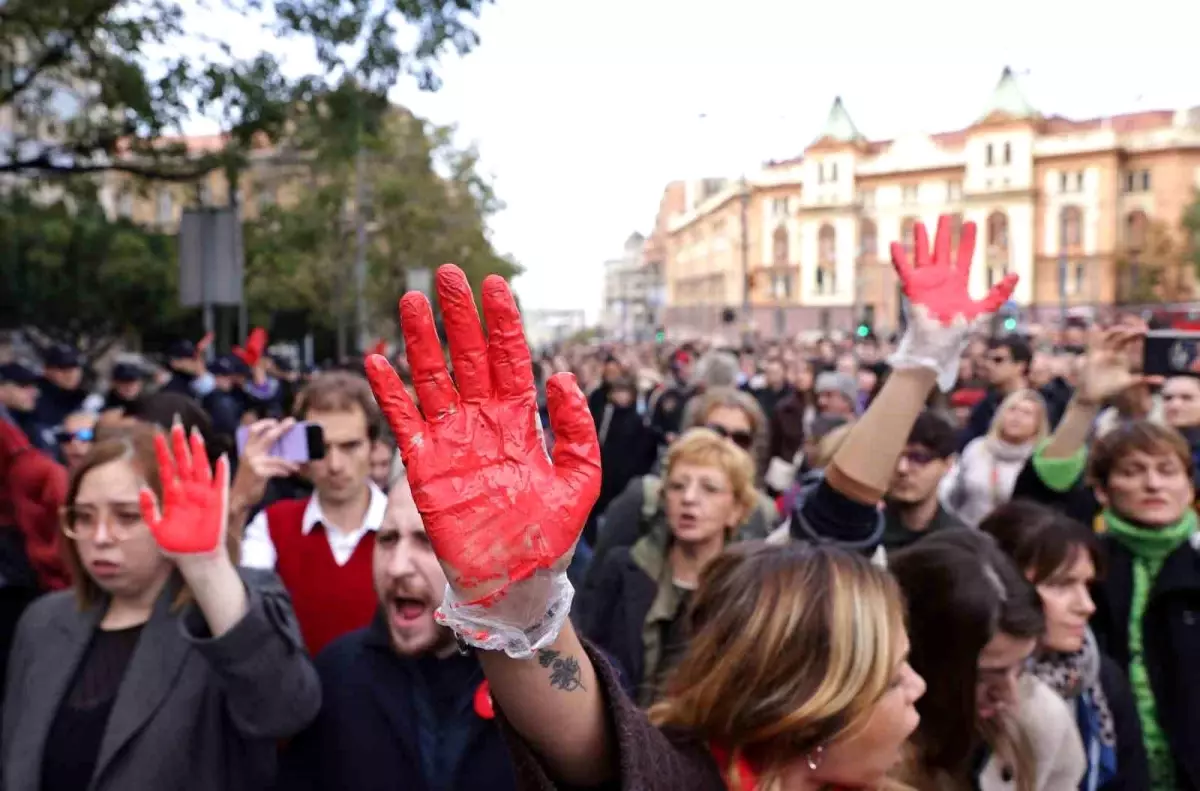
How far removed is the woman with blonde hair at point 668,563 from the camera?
3.55 meters

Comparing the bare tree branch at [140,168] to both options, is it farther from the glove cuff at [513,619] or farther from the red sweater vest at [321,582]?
the glove cuff at [513,619]

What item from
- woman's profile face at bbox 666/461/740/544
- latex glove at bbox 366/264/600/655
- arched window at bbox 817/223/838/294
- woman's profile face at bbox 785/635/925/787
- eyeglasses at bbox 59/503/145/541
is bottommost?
woman's profile face at bbox 785/635/925/787

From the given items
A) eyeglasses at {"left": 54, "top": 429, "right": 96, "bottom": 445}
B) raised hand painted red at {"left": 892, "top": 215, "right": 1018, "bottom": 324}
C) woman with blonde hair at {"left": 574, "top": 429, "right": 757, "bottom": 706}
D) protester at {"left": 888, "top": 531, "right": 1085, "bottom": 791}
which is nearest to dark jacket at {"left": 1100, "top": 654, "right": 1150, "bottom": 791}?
protester at {"left": 888, "top": 531, "right": 1085, "bottom": 791}

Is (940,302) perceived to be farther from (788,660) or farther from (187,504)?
(187,504)

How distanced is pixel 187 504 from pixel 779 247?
7960 cm

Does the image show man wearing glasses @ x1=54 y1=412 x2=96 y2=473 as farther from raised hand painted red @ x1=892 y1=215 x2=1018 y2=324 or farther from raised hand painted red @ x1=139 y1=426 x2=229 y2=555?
raised hand painted red @ x1=892 y1=215 x2=1018 y2=324

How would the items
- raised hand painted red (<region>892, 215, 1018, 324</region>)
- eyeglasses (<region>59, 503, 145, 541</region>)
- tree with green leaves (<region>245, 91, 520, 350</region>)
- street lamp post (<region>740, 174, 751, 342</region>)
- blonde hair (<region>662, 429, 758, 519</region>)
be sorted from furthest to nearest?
street lamp post (<region>740, 174, 751, 342</region>), tree with green leaves (<region>245, 91, 520, 350</region>), blonde hair (<region>662, 429, 758, 519</region>), raised hand painted red (<region>892, 215, 1018, 324</region>), eyeglasses (<region>59, 503, 145, 541</region>)

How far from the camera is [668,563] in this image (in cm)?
381

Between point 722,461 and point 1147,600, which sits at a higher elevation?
point 722,461

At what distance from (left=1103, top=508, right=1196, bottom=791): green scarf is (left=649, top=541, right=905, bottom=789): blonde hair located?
69.6 inches

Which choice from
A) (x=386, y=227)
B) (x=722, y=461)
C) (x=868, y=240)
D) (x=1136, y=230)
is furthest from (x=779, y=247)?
(x=722, y=461)

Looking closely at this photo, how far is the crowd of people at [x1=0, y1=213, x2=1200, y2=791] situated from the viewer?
1438 millimetres

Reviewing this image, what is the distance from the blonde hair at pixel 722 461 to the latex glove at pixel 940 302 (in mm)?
1013

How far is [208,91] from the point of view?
9.53 meters
